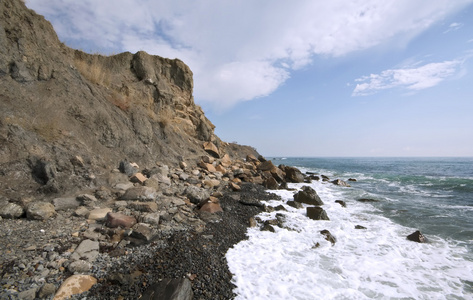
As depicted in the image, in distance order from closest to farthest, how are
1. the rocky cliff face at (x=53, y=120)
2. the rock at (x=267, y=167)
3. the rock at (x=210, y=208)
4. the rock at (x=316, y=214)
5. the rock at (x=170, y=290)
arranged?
the rock at (x=170, y=290) < the rocky cliff face at (x=53, y=120) < the rock at (x=210, y=208) < the rock at (x=316, y=214) < the rock at (x=267, y=167)

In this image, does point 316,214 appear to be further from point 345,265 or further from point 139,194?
point 139,194

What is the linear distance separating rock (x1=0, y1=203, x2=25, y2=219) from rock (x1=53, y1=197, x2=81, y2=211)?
2.19ft

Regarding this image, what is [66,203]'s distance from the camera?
5.70m

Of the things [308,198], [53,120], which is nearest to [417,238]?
[308,198]

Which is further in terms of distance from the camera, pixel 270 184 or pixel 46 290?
pixel 270 184

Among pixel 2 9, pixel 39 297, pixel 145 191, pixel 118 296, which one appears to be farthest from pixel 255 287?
pixel 2 9

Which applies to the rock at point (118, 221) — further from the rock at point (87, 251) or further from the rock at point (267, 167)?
the rock at point (267, 167)

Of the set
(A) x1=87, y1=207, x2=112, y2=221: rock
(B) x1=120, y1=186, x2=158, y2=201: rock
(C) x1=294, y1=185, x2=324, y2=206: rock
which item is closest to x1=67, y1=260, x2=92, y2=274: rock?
(A) x1=87, y1=207, x2=112, y2=221: rock

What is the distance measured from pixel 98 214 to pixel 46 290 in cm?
247

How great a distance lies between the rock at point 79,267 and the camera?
3.62 metres

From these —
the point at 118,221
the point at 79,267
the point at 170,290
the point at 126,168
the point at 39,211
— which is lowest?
the point at 170,290

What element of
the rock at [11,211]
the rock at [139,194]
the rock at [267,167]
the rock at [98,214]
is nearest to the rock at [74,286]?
the rock at [98,214]

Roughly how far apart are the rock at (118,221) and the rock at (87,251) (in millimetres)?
741

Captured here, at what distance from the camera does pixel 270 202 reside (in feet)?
→ 34.1
